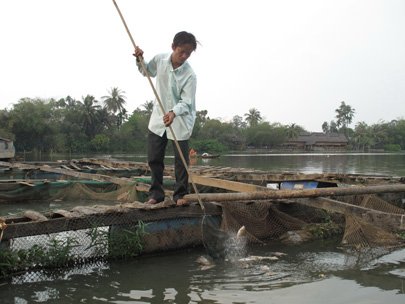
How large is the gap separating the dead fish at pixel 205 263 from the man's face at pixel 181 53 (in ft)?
6.80

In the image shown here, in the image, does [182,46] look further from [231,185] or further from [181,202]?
[231,185]

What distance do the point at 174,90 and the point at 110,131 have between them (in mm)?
60135

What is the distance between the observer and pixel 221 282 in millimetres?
3670

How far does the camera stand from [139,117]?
236 ft

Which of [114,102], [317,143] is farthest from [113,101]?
[317,143]

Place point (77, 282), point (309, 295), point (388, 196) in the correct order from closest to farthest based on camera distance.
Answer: point (309, 295), point (77, 282), point (388, 196)

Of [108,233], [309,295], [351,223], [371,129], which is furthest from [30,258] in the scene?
[371,129]

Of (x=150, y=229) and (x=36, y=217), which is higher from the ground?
(x=36, y=217)

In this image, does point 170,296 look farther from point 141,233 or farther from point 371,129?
point 371,129

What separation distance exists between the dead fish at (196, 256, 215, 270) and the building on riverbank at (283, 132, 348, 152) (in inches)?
2969

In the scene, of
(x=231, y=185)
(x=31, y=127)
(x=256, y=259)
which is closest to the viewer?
(x=256, y=259)

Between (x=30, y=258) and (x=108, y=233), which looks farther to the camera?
(x=108, y=233)

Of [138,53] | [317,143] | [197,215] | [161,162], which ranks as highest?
[317,143]

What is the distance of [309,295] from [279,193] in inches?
54.8
